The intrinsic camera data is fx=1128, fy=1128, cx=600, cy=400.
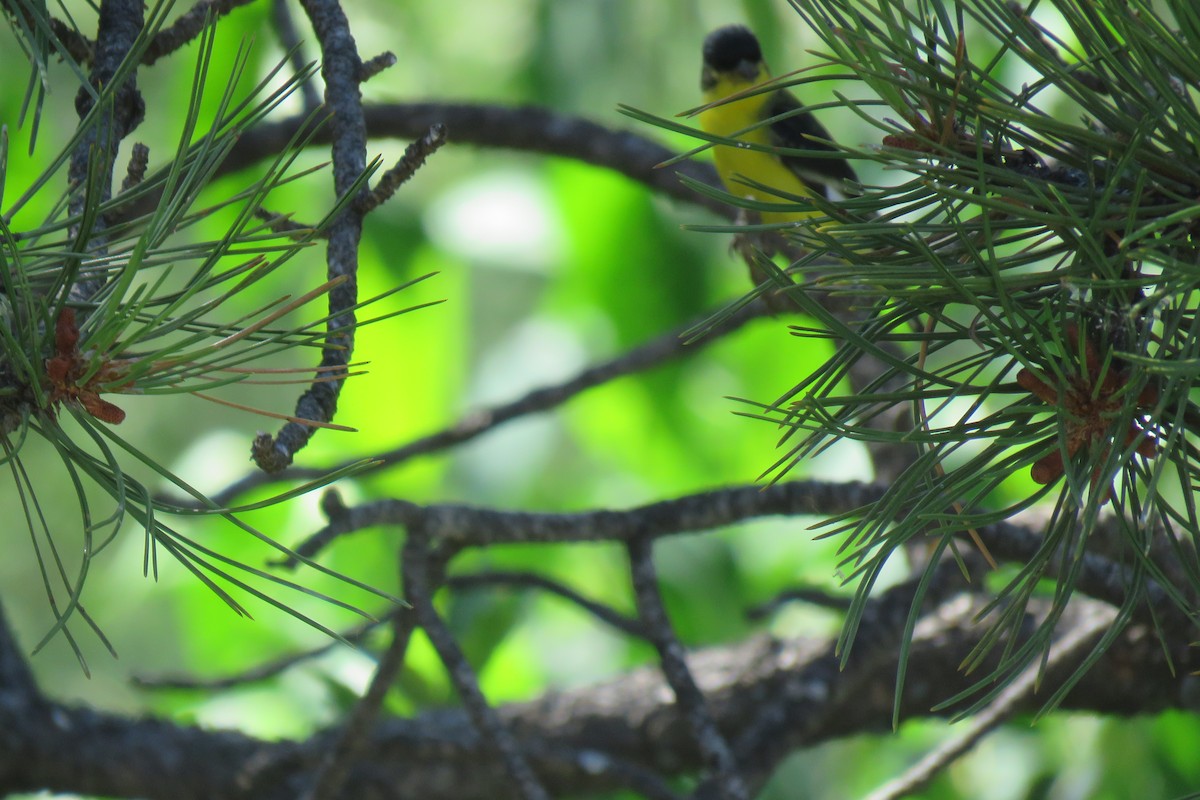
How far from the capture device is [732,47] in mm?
2180

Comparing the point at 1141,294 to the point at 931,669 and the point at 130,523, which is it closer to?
the point at 931,669

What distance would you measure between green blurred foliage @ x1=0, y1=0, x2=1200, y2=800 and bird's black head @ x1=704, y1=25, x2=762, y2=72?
0.32 m

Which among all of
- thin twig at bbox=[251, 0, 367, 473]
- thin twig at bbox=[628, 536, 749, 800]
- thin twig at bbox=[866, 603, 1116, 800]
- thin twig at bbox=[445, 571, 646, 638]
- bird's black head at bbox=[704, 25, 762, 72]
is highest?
bird's black head at bbox=[704, 25, 762, 72]

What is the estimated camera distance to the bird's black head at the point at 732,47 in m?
2.17

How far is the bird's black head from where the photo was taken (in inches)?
85.4

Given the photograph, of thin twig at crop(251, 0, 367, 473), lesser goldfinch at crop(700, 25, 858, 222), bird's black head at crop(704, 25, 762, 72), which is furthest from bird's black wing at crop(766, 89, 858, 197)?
thin twig at crop(251, 0, 367, 473)

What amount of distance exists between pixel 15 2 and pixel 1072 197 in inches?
24.0

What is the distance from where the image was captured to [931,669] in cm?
141

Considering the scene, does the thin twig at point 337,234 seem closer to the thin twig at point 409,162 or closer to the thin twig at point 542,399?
the thin twig at point 409,162

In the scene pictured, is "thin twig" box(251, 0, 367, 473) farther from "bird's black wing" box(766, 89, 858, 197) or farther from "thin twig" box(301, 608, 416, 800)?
"bird's black wing" box(766, 89, 858, 197)

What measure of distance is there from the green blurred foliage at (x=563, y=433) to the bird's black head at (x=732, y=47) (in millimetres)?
316

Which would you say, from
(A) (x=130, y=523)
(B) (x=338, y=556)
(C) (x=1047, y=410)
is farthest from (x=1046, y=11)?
(A) (x=130, y=523)

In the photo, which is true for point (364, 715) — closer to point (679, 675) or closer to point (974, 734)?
point (679, 675)

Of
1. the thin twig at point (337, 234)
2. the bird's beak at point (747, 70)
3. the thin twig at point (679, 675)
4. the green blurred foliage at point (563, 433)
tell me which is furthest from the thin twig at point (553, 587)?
the bird's beak at point (747, 70)
